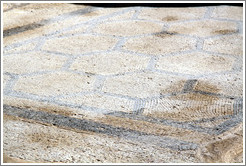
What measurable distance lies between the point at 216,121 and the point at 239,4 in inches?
80.8

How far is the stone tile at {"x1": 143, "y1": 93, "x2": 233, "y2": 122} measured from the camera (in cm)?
201

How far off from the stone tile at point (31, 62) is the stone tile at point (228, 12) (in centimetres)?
140

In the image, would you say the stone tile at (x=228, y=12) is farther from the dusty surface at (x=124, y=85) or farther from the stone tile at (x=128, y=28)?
the stone tile at (x=128, y=28)

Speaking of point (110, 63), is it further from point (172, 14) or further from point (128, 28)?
point (172, 14)

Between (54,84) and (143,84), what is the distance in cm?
47

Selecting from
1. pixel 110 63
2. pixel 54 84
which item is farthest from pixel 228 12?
pixel 54 84

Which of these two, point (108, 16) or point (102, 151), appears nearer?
point (102, 151)

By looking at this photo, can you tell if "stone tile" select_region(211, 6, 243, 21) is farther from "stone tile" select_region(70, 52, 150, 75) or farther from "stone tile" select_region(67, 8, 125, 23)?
"stone tile" select_region(70, 52, 150, 75)

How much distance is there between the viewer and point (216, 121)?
6.37 ft

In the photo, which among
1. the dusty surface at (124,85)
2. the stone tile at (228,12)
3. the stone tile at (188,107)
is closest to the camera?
the dusty surface at (124,85)

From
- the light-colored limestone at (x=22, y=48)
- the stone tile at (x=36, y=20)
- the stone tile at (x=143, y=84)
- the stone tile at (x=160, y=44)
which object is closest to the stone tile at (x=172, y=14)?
the stone tile at (x=160, y=44)

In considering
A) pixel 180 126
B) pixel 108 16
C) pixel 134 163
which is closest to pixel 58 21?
pixel 108 16

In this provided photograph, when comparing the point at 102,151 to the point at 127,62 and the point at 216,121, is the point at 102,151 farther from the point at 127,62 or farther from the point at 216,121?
the point at 127,62

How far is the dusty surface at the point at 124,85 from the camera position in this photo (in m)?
1.75
